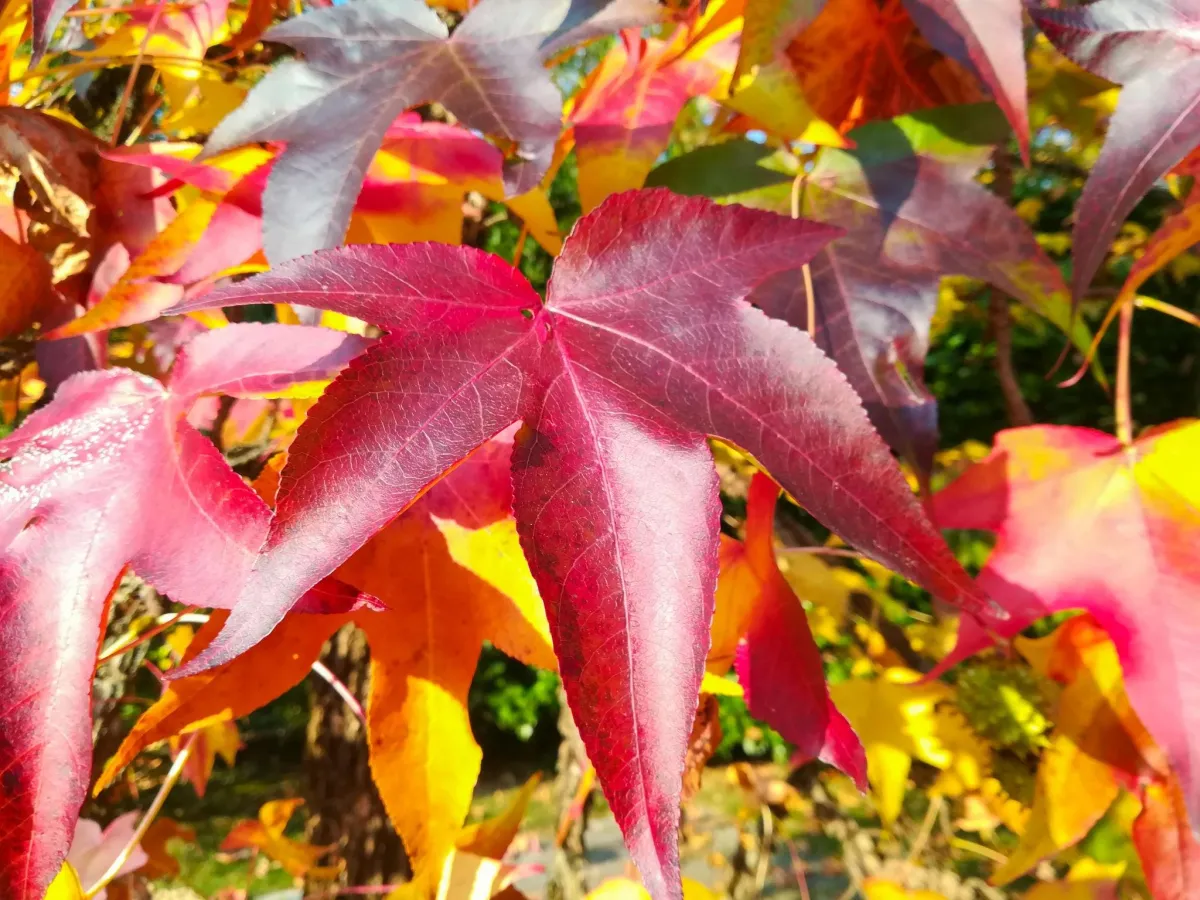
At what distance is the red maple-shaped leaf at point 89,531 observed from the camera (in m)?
0.32

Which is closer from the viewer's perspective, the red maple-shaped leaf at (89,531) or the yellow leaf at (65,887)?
the red maple-shaped leaf at (89,531)

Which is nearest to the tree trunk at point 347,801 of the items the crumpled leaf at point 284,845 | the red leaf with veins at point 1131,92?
the crumpled leaf at point 284,845

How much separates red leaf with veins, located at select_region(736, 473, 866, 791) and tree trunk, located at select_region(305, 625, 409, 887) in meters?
1.10

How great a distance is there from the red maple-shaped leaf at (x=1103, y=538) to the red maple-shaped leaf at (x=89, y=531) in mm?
405

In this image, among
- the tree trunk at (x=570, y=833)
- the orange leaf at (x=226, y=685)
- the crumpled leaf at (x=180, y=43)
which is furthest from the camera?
the tree trunk at (x=570, y=833)

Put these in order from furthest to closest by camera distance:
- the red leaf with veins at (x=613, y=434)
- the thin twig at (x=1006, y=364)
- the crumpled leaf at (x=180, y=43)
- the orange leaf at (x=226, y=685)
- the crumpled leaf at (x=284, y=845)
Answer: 1. the crumpled leaf at (x=284, y=845)
2. the thin twig at (x=1006, y=364)
3. the crumpled leaf at (x=180, y=43)
4. the orange leaf at (x=226, y=685)
5. the red leaf with veins at (x=613, y=434)

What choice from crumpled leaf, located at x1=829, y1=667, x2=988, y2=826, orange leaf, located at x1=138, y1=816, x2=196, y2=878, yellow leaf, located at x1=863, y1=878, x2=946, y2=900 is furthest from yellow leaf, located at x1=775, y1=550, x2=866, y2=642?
orange leaf, located at x1=138, y1=816, x2=196, y2=878

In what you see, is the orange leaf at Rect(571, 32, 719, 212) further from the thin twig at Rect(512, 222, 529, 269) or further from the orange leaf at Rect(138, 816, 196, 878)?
the orange leaf at Rect(138, 816, 196, 878)

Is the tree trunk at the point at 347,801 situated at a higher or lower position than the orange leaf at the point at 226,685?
lower

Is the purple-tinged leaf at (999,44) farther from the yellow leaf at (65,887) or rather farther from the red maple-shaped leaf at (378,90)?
the yellow leaf at (65,887)

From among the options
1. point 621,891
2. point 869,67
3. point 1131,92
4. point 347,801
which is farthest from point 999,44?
point 347,801

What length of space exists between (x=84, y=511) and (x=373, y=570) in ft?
0.49

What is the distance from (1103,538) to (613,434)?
36 cm

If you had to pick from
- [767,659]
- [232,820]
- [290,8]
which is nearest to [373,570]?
[767,659]
